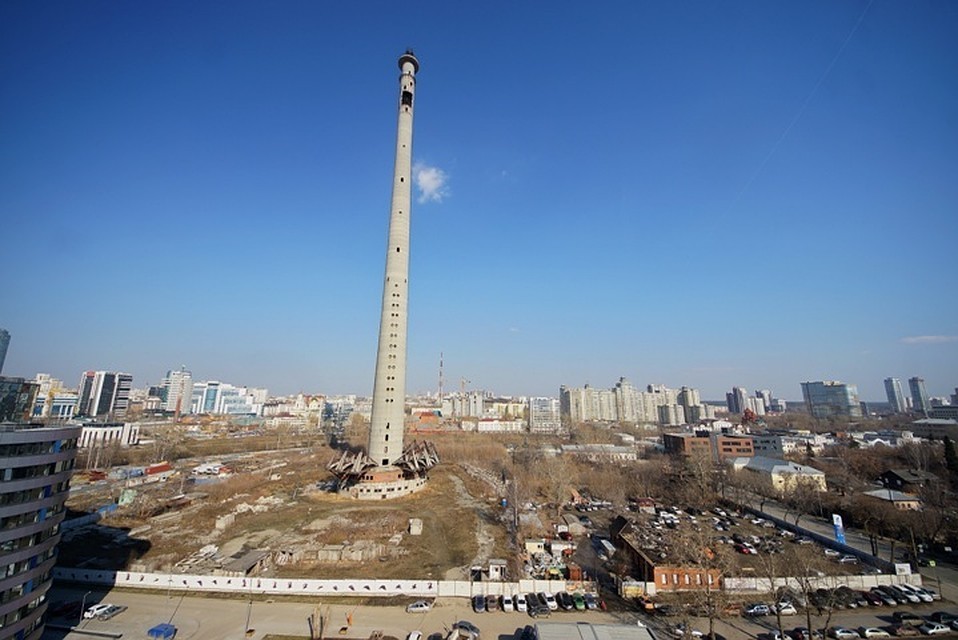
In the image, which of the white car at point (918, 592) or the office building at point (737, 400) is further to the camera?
the office building at point (737, 400)

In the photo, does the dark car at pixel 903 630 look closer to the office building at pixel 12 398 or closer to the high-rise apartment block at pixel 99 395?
the office building at pixel 12 398

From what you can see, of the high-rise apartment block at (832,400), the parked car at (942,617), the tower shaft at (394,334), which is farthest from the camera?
the high-rise apartment block at (832,400)

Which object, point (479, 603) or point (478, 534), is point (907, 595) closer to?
point (479, 603)

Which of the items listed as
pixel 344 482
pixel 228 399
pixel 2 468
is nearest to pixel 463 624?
pixel 2 468

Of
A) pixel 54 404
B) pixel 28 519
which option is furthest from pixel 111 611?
pixel 54 404

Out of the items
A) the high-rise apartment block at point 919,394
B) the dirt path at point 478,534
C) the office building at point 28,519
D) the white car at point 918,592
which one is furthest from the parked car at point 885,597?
the high-rise apartment block at point 919,394

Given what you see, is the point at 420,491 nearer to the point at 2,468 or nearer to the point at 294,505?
the point at 294,505
